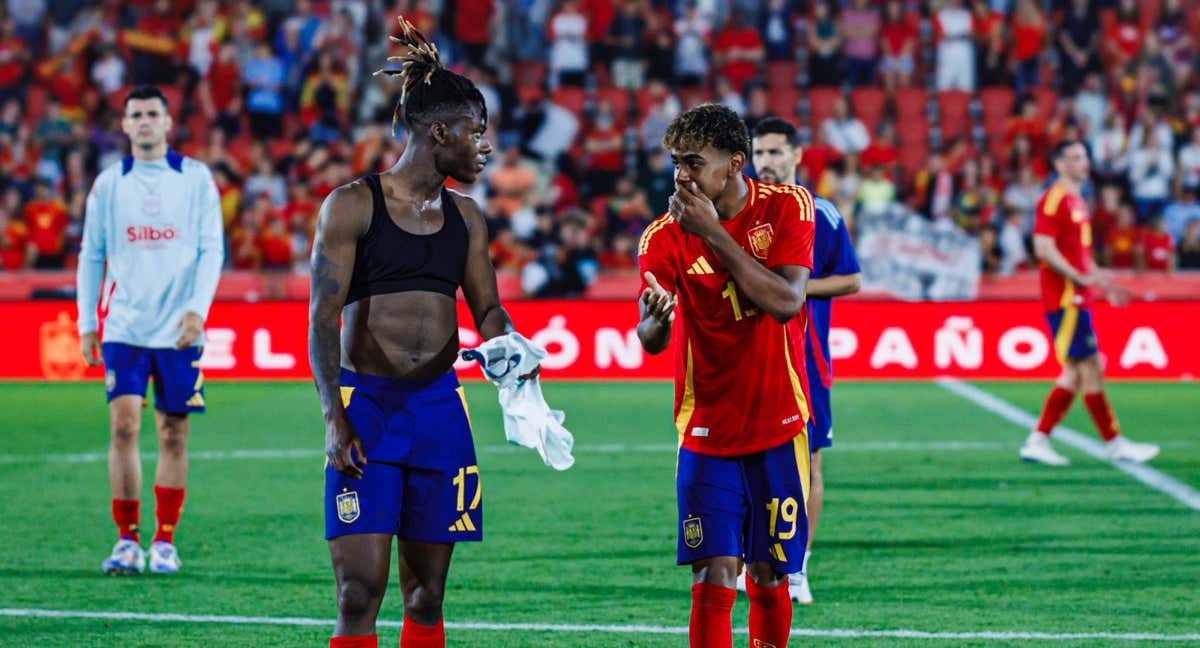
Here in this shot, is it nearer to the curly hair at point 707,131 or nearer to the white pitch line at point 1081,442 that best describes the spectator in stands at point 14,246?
the white pitch line at point 1081,442

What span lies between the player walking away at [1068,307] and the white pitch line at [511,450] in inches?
36.4

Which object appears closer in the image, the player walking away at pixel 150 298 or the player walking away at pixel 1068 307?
the player walking away at pixel 150 298

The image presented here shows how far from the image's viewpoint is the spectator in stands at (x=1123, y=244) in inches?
789

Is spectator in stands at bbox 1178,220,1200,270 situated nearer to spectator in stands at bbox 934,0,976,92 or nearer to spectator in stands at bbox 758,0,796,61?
spectator in stands at bbox 934,0,976,92

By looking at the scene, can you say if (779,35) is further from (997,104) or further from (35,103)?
(35,103)

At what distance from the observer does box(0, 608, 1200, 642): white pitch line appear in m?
6.64

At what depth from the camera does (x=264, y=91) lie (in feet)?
74.7

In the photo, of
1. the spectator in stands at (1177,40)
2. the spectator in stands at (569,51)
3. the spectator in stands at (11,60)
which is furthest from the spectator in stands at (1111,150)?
the spectator in stands at (11,60)

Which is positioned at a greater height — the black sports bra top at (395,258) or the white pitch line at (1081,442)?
the black sports bra top at (395,258)

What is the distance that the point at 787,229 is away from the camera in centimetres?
525

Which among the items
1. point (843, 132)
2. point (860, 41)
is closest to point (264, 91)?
point (843, 132)

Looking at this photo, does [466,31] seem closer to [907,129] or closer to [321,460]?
[907,129]

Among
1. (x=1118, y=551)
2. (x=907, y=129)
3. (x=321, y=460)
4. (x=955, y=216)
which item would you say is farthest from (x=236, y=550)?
(x=907, y=129)

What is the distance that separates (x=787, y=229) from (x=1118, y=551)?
4.11 metres
